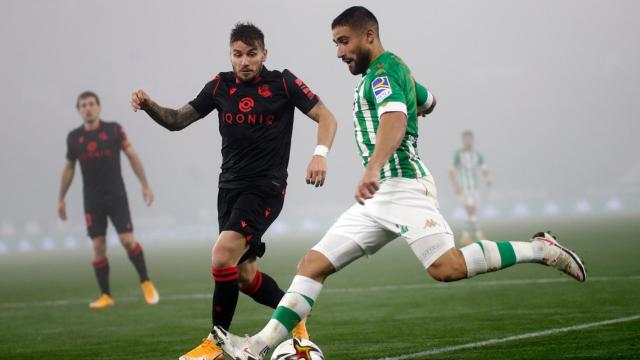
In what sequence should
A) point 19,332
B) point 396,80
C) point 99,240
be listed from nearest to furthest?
point 396,80, point 19,332, point 99,240

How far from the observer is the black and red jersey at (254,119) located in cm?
650

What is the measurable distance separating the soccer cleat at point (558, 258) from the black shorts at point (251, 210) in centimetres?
174

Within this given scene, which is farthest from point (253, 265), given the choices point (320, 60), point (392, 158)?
point (320, 60)

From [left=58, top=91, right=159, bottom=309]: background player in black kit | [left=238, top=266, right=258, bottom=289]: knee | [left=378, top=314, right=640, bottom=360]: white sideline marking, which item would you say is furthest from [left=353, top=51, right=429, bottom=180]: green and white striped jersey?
[left=58, top=91, right=159, bottom=309]: background player in black kit

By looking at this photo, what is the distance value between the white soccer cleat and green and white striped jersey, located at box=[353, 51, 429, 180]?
1.13 meters

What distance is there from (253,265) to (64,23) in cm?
4724

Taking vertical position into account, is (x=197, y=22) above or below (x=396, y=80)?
above

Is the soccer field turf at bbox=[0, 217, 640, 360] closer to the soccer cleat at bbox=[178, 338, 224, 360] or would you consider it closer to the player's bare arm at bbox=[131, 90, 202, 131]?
the soccer cleat at bbox=[178, 338, 224, 360]

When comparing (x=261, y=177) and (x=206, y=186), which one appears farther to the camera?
(x=206, y=186)

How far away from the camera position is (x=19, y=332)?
8969mm

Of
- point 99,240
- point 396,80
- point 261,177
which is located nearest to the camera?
point 396,80

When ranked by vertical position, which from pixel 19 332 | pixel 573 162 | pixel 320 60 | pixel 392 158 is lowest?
pixel 19 332

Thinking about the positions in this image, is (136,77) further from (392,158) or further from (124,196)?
(392,158)

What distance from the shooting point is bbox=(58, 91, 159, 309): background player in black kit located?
11383mm
